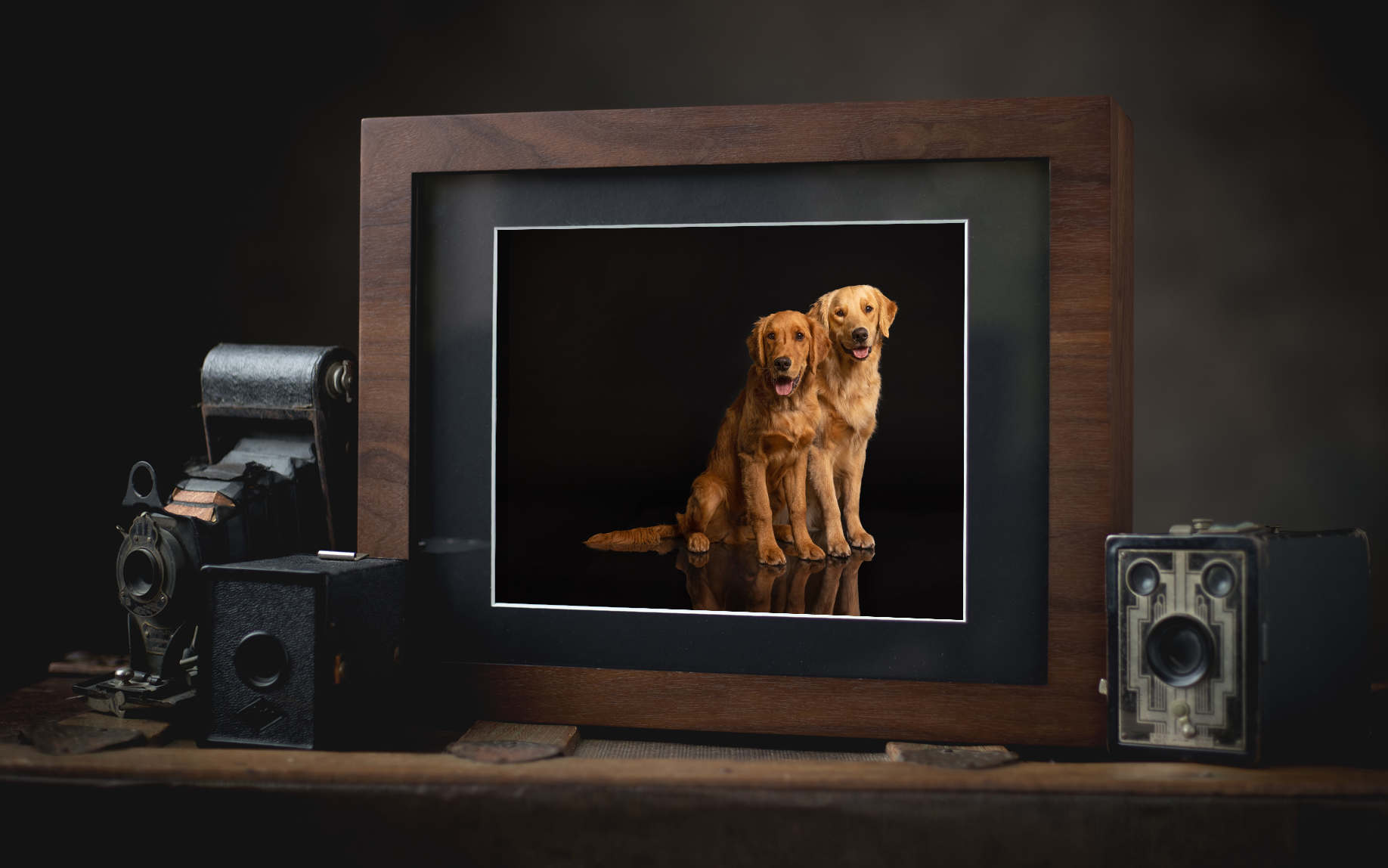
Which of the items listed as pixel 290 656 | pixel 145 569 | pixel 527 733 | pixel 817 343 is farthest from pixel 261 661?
pixel 817 343

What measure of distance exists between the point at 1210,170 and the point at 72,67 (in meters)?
2.11

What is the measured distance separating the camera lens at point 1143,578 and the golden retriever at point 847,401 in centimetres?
34

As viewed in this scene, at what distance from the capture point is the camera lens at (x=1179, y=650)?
1070 mm

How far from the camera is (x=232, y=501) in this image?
4.36 feet

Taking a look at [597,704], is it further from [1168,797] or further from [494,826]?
[1168,797]

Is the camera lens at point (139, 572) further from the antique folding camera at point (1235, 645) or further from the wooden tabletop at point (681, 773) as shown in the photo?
the antique folding camera at point (1235, 645)

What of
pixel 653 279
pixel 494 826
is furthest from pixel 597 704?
pixel 653 279

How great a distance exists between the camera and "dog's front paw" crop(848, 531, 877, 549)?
4.28ft

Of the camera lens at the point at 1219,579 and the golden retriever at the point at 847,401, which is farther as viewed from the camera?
the golden retriever at the point at 847,401

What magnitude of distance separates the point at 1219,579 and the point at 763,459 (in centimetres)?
61

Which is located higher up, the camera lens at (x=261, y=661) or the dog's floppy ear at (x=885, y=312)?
the dog's floppy ear at (x=885, y=312)

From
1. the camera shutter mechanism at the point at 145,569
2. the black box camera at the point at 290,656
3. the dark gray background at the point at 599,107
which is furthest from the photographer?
the dark gray background at the point at 599,107

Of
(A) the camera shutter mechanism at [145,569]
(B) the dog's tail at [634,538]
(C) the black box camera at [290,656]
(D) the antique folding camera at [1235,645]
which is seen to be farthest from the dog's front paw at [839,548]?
(A) the camera shutter mechanism at [145,569]

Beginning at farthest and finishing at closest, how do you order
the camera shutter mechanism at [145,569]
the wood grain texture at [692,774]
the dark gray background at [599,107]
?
the dark gray background at [599,107]
the camera shutter mechanism at [145,569]
the wood grain texture at [692,774]
